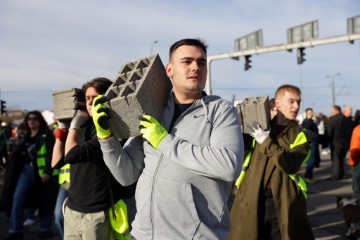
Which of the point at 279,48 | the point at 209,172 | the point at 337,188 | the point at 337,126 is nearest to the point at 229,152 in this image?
the point at 209,172

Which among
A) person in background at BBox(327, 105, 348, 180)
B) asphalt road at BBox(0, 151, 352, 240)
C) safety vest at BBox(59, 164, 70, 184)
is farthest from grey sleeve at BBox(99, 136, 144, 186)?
person in background at BBox(327, 105, 348, 180)

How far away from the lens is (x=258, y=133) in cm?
421

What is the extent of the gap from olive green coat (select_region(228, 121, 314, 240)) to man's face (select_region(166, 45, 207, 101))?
1856 millimetres

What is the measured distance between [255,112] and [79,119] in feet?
5.75

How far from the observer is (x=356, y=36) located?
17.1 metres

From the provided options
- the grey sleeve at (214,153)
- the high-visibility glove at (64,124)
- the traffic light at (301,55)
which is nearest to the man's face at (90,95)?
the high-visibility glove at (64,124)

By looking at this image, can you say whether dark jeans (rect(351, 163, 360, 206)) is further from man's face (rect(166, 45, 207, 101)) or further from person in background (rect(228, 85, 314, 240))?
man's face (rect(166, 45, 207, 101))

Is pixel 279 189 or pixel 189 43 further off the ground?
pixel 189 43

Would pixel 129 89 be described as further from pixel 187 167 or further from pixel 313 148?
pixel 313 148

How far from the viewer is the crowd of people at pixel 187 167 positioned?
7.32 ft

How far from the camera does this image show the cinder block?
3807 mm

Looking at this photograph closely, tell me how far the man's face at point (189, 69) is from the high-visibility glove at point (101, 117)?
1.37 feet

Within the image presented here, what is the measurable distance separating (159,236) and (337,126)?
37.6 feet

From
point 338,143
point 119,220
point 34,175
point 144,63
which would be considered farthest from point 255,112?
point 338,143
